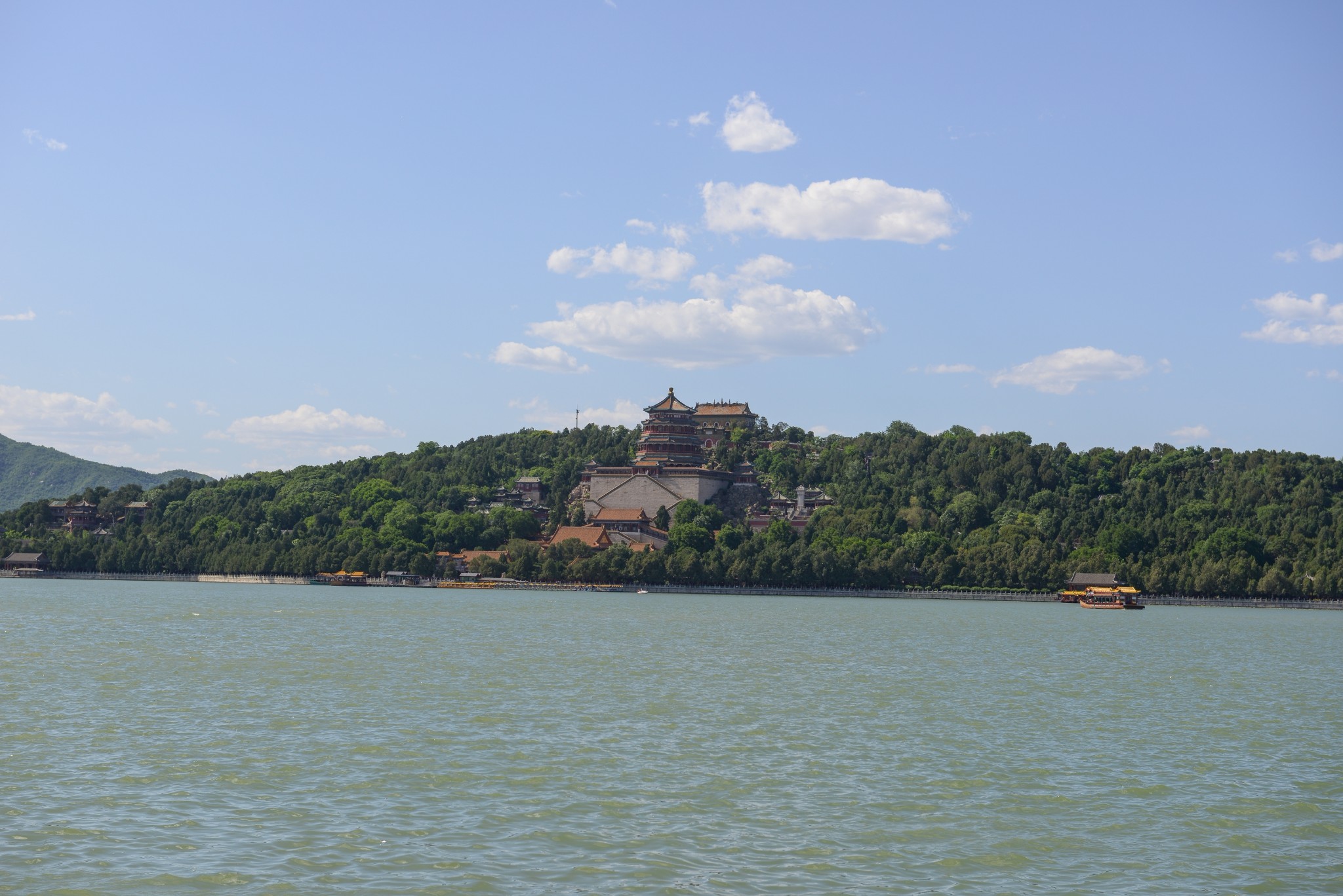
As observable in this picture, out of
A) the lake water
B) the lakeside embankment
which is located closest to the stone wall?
the lakeside embankment

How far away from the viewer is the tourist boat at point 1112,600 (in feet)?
333

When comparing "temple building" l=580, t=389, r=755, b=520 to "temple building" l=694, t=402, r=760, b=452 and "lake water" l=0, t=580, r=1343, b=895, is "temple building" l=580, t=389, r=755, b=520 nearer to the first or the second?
"temple building" l=694, t=402, r=760, b=452

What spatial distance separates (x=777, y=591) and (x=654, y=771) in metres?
93.3

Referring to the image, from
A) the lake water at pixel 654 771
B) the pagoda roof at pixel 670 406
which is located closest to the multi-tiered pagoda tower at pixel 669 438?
the pagoda roof at pixel 670 406

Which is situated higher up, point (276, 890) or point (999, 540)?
point (999, 540)

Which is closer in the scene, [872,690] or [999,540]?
[872,690]

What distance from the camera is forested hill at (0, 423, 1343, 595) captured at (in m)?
113

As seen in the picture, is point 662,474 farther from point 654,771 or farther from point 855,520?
point 654,771

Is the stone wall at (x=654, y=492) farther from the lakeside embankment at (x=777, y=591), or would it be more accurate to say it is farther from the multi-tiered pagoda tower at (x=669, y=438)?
the lakeside embankment at (x=777, y=591)

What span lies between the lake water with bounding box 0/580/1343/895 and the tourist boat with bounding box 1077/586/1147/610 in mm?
54401

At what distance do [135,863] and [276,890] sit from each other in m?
2.03

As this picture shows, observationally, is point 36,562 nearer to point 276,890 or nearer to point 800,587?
point 800,587

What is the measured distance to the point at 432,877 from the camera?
15.6 m

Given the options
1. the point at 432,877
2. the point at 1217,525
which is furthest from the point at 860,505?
the point at 432,877
